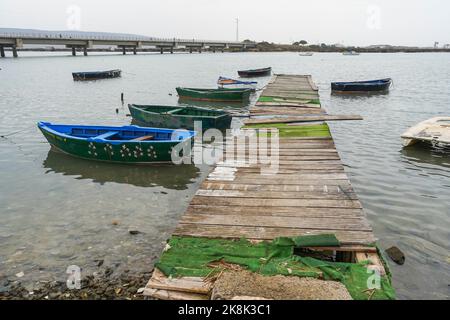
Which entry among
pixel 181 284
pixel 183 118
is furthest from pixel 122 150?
pixel 181 284

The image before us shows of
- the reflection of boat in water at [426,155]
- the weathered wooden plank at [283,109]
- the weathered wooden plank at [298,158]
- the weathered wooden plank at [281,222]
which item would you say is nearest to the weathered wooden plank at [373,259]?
the weathered wooden plank at [281,222]

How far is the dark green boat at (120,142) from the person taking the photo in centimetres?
1307

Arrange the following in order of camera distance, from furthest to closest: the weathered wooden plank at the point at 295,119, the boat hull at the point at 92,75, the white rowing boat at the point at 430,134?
the boat hull at the point at 92,75 → the weathered wooden plank at the point at 295,119 → the white rowing boat at the point at 430,134

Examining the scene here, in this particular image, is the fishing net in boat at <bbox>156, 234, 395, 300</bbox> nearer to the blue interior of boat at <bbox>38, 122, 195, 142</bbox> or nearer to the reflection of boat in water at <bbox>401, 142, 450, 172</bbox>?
the blue interior of boat at <bbox>38, 122, 195, 142</bbox>

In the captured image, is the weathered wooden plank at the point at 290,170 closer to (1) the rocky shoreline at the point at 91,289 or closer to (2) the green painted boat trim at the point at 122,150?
(2) the green painted boat trim at the point at 122,150

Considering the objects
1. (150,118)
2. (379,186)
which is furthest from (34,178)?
(379,186)

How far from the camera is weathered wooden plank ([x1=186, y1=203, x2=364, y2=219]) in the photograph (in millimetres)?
7387

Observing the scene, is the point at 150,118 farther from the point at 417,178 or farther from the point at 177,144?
the point at 417,178

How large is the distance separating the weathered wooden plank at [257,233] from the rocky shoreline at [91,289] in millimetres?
1297

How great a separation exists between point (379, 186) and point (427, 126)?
656 centimetres

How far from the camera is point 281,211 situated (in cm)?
766

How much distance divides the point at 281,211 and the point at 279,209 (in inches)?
4.8

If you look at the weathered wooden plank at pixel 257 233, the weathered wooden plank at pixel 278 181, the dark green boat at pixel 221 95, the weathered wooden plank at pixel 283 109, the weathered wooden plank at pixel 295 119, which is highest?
the dark green boat at pixel 221 95

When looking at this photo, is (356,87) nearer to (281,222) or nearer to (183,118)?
(183,118)
